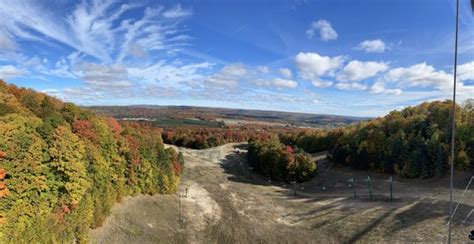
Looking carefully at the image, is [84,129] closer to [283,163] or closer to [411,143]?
[283,163]

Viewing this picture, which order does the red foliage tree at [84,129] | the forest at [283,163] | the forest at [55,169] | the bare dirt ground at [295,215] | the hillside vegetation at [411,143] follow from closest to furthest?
the forest at [55,169]
the bare dirt ground at [295,215]
the red foliage tree at [84,129]
the hillside vegetation at [411,143]
the forest at [283,163]

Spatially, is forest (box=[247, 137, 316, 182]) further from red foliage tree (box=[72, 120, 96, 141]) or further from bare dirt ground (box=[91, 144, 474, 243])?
red foliage tree (box=[72, 120, 96, 141])

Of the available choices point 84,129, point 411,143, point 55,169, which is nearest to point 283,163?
point 411,143

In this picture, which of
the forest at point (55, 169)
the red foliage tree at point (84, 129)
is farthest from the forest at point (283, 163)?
the red foliage tree at point (84, 129)

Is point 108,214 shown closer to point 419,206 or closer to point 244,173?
point 419,206

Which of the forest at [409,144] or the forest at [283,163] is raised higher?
the forest at [409,144]

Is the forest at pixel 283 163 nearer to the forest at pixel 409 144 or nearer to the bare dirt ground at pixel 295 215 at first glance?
the forest at pixel 409 144

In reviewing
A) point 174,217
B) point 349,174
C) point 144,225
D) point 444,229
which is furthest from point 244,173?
point 444,229
